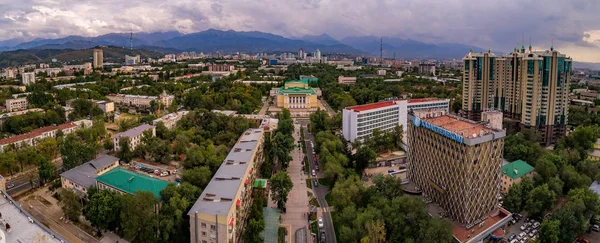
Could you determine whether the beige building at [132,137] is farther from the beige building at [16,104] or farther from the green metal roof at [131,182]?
the beige building at [16,104]

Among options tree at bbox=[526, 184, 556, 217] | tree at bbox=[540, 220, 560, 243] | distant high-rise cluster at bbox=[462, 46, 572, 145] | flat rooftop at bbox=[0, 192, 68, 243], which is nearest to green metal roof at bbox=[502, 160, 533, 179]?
tree at bbox=[526, 184, 556, 217]

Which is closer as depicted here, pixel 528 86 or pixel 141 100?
pixel 528 86

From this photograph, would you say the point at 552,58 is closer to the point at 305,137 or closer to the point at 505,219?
the point at 505,219

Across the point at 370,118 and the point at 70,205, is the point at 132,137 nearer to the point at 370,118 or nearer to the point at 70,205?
the point at 70,205

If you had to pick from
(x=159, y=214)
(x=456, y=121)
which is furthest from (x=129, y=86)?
(x=456, y=121)

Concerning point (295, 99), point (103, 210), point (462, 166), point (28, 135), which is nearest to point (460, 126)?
point (462, 166)
